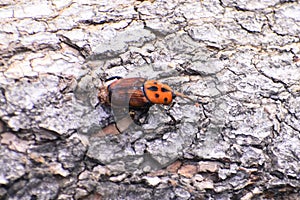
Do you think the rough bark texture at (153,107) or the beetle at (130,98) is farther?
A: the beetle at (130,98)

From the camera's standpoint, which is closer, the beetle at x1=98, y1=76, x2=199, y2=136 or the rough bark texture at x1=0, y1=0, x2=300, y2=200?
the rough bark texture at x1=0, y1=0, x2=300, y2=200

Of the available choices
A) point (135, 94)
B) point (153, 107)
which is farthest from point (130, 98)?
point (153, 107)

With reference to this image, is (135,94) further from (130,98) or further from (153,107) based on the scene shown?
(153,107)

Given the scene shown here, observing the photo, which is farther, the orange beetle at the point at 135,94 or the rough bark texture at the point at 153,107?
the orange beetle at the point at 135,94

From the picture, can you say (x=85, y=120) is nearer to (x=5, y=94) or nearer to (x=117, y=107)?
(x=117, y=107)
